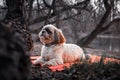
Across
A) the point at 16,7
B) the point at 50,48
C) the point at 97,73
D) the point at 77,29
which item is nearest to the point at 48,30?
the point at 50,48

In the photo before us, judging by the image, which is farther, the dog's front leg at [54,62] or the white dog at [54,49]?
the white dog at [54,49]

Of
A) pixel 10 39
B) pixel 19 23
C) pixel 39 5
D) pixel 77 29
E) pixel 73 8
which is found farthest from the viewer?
pixel 77 29

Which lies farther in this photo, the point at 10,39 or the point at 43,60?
the point at 43,60

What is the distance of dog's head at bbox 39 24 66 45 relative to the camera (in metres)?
6.58

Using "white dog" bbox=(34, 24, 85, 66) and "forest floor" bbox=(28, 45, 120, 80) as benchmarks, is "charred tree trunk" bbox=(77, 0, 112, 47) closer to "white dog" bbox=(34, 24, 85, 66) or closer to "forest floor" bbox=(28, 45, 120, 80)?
"white dog" bbox=(34, 24, 85, 66)

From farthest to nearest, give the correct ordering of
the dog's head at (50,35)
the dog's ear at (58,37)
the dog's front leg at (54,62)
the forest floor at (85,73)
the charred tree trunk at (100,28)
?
the charred tree trunk at (100,28)
the dog's ear at (58,37)
the dog's head at (50,35)
the dog's front leg at (54,62)
the forest floor at (85,73)

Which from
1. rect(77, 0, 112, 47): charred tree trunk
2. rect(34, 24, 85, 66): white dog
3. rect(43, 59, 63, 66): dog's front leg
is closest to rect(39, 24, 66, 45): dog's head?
rect(34, 24, 85, 66): white dog

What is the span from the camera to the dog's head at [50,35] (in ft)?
21.6

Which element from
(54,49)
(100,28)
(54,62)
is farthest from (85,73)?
(100,28)

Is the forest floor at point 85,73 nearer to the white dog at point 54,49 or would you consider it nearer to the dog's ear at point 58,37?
the white dog at point 54,49

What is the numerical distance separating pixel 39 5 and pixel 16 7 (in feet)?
16.4

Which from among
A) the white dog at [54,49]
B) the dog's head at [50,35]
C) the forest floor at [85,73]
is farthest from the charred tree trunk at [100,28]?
the forest floor at [85,73]

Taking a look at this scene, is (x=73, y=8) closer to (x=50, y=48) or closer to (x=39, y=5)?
(x=39, y=5)

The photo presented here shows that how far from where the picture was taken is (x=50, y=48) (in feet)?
22.4
